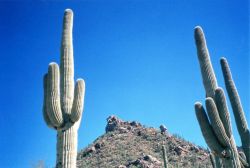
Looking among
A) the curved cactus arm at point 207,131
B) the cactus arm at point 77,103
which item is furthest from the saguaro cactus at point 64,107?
the curved cactus arm at point 207,131

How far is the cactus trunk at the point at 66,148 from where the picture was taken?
8.92 metres

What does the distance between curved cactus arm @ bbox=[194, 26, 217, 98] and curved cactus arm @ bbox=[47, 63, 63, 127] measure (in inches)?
167

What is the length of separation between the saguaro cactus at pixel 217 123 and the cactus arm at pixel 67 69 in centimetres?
336

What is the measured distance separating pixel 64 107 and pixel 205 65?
435cm

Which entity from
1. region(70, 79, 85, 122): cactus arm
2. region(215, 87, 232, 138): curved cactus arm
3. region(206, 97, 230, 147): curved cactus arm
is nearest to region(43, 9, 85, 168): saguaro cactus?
region(70, 79, 85, 122): cactus arm

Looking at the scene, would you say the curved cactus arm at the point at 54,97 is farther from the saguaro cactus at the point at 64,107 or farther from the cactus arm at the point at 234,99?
the cactus arm at the point at 234,99

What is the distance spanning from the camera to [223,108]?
34.2ft

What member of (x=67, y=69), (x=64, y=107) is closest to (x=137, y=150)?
(x=67, y=69)

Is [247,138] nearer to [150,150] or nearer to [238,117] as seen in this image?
[238,117]

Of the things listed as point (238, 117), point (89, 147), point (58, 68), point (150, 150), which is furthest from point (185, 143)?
point (58, 68)

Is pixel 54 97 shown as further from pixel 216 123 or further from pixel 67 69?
pixel 216 123

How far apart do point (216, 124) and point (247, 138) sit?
2.25 m

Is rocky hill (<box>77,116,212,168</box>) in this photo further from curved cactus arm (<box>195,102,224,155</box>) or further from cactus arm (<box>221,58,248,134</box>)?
curved cactus arm (<box>195,102,224,155</box>)

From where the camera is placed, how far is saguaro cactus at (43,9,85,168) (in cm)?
904
